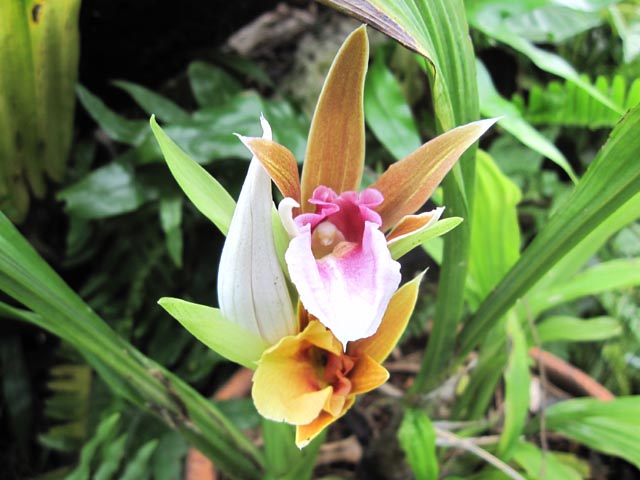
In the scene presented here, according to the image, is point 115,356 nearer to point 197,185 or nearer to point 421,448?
point 197,185

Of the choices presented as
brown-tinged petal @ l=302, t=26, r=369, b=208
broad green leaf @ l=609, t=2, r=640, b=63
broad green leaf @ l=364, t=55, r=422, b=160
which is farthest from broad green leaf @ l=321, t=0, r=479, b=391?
broad green leaf @ l=609, t=2, r=640, b=63

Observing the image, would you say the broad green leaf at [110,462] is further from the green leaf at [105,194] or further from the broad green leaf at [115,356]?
the green leaf at [105,194]

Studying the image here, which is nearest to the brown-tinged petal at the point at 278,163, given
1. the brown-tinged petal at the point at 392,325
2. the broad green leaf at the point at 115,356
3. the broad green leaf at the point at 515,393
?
the brown-tinged petal at the point at 392,325

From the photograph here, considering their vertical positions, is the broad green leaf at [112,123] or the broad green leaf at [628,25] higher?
the broad green leaf at [628,25]

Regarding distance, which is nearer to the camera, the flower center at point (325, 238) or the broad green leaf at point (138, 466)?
the flower center at point (325, 238)

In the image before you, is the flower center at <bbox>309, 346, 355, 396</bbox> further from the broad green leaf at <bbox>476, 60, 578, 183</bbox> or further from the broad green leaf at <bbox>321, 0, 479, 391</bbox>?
the broad green leaf at <bbox>476, 60, 578, 183</bbox>

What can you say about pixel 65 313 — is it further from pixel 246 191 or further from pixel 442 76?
pixel 442 76

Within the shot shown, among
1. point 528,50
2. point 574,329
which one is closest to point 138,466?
point 574,329
